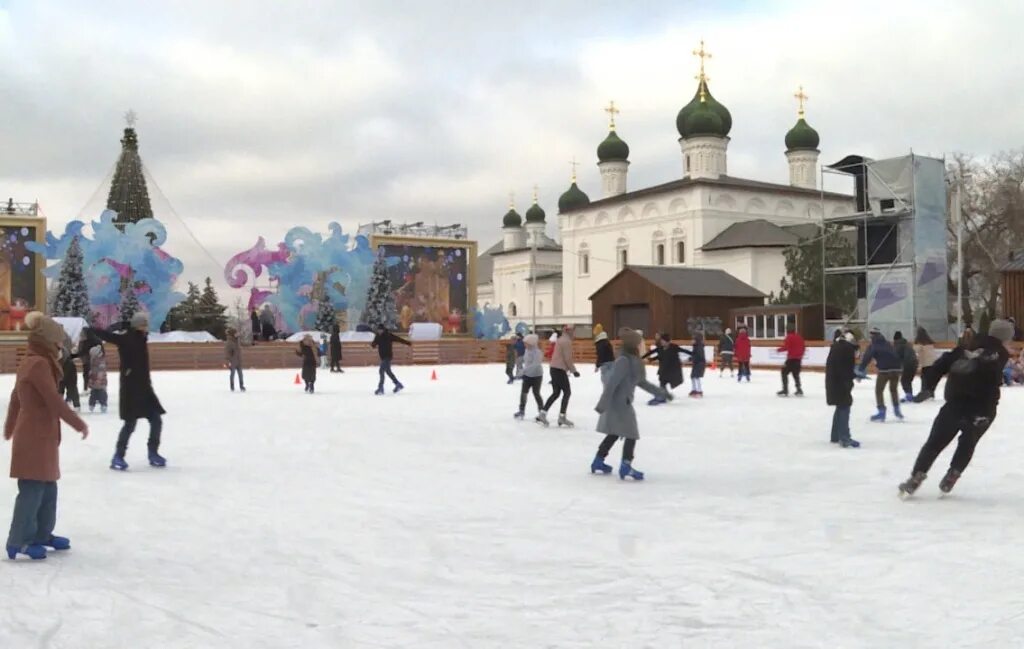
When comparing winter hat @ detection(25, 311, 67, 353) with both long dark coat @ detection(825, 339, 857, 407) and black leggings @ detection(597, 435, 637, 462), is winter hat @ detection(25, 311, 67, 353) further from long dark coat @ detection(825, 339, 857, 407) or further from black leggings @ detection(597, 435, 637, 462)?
long dark coat @ detection(825, 339, 857, 407)

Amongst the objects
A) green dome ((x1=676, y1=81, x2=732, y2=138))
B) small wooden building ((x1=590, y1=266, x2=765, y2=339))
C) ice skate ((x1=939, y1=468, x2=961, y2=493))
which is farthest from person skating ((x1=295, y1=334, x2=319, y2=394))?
green dome ((x1=676, y1=81, x2=732, y2=138))

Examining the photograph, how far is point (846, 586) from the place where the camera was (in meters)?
4.81

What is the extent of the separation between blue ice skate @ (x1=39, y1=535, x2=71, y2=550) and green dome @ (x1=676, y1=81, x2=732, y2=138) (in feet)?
220

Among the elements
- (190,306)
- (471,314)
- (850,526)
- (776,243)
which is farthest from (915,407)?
(776,243)

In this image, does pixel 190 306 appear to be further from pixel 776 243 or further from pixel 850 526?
pixel 850 526

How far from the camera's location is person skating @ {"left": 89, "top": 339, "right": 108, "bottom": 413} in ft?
46.9

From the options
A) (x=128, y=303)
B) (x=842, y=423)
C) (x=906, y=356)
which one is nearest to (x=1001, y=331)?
(x=842, y=423)

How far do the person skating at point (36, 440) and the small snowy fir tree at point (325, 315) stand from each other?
40.6 meters

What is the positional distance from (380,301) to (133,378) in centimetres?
3929

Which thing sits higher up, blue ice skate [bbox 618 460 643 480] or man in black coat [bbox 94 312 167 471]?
man in black coat [bbox 94 312 167 471]

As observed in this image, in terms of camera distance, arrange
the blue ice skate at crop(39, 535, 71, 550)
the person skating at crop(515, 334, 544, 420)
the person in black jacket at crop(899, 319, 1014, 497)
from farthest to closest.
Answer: the person skating at crop(515, 334, 544, 420) → the person in black jacket at crop(899, 319, 1014, 497) → the blue ice skate at crop(39, 535, 71, 550)

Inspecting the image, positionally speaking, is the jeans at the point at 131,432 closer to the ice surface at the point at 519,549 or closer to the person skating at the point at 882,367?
the ice surface at the point at 519,549

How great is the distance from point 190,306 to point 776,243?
33962mm

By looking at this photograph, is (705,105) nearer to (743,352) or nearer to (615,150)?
(615,150)
